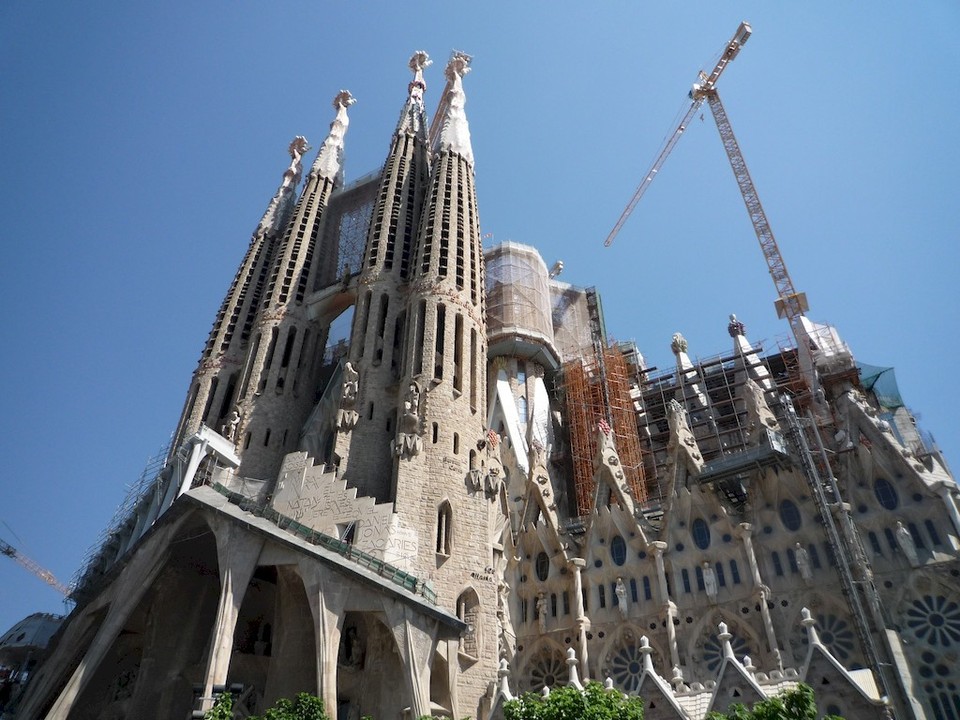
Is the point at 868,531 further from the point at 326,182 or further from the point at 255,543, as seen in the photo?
the point at 326,182

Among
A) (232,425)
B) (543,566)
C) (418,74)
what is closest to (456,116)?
(418,74)

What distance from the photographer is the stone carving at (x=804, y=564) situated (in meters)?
26.2

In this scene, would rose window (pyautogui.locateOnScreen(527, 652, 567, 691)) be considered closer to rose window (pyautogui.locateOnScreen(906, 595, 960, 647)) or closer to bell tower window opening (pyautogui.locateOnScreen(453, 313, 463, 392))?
bell tower window opening (pyautogui.locateOnScreen(453, 313, 463, 392))

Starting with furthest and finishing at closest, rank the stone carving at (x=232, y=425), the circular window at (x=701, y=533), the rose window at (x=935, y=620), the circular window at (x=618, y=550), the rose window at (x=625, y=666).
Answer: the stone carving at (x=232, y=425) < the circular window at (x=618, y=550) < the circular window at (x=701, y=533) < the rose window at (x=625, y=666) < the rose window at (x=935, y=620)

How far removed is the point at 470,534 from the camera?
2688 centimetres

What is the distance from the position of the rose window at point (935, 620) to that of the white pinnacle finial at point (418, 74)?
42.7 meters

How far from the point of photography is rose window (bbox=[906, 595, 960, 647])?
23.6 m

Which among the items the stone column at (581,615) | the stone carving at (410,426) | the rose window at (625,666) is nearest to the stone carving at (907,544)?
the rose window at (625,666)

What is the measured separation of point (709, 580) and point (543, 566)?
288 inches

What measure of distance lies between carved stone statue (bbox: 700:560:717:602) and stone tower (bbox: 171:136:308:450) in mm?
21826

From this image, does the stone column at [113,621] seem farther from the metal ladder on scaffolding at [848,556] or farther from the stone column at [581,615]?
the metal ladder on scaffolding at [848,556]

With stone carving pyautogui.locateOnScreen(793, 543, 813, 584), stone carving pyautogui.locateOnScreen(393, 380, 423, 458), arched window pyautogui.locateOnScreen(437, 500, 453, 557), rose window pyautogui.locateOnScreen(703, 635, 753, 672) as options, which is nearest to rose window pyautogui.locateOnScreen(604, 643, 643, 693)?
rose window pyautogui.locateOnScreen(703, 635, 753, 672)

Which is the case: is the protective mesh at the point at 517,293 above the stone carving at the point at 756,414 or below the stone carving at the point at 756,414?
above


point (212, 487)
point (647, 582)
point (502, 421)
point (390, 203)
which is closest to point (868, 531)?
point (647, 582)
